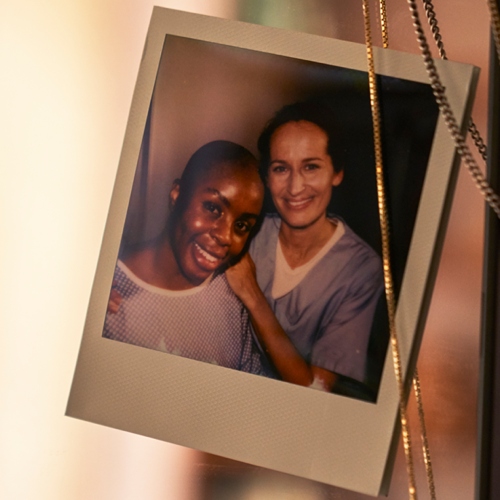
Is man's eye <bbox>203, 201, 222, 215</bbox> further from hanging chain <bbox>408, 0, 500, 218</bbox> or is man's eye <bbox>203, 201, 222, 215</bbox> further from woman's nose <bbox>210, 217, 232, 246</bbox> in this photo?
hanging chain <bbox>408, 0, 500, 218</bbox>

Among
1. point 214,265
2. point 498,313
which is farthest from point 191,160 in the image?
point 498,313

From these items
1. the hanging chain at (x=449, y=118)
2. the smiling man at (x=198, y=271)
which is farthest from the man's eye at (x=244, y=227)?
the hanging chain at (x=449, y=118)

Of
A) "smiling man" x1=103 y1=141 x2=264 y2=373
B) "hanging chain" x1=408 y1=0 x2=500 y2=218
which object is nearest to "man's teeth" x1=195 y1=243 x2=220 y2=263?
"smiling man" x1=103 y1=141 x2=264 y2=373

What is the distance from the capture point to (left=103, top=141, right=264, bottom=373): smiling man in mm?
323

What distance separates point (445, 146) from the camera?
0.29 metres

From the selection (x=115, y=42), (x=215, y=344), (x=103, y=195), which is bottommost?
(x=215, y=344)

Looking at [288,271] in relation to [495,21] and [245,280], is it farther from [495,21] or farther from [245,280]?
[495,21]

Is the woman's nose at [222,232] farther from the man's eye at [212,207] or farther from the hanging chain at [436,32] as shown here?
the hanging chain at [436,32]

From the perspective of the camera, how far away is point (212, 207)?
0.33 m

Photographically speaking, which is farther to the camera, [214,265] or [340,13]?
[340,13]

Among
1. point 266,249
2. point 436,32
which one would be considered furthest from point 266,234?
point 436,32

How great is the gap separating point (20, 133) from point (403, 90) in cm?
33

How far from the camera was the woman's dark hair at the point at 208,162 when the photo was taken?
327 mm

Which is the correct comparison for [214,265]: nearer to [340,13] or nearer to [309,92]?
[309,92]
